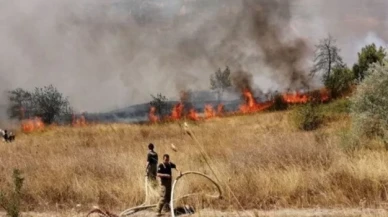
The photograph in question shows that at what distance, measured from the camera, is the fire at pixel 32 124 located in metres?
45.9

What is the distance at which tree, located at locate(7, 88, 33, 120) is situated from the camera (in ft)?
179

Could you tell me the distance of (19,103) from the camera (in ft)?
185

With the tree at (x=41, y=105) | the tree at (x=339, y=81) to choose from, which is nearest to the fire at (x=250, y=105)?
the tree at (x=339, y=81)

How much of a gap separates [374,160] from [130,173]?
5977 mm

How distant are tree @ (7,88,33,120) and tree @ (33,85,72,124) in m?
1.24

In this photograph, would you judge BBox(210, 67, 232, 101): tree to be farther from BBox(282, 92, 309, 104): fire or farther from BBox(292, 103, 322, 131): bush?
BBox(292, 103, 322, 131): bush

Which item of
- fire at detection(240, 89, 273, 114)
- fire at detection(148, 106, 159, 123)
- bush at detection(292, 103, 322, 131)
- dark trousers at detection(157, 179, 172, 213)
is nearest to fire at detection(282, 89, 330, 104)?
fire at detection(240, 89, 273, 114)

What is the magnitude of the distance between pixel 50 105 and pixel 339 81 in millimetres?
30392

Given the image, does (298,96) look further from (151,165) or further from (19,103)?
(151,165)

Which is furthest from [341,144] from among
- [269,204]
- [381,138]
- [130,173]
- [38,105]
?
[38,105]

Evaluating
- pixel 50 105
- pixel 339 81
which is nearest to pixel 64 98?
pixel 50 105

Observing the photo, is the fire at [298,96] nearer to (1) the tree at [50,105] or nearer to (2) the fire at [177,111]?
(2) the fire at [177,111]

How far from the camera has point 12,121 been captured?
5284cm

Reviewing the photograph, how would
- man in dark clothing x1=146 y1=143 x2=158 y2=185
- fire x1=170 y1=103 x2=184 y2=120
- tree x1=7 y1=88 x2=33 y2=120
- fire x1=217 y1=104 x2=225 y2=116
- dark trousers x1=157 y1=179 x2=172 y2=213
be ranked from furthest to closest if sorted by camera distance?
tree x1=7 y1=88 x2=33 y2=120, fire x1=217 y1=104 x2=225 y2=116, fire x1=170 y1=103 x2=184 y2=120, man in dark clothing x1=146 y1=143 x2=158 y2=185, dark trousers x1=157 y1=179 x2=172 y2=213
